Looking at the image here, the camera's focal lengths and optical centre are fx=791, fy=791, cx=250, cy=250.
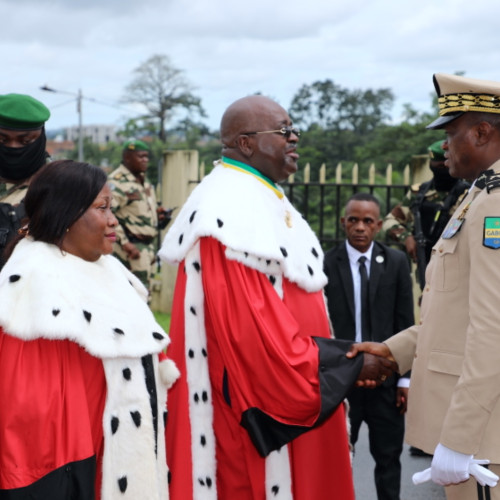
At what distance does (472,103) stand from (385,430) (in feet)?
8.74

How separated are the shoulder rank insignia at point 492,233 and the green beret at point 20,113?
2.65 meters

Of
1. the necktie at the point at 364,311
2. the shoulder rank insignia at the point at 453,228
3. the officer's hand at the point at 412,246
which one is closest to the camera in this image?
the shoulder rank insignia at the point at 453,228

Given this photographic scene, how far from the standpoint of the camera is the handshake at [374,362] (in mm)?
3979

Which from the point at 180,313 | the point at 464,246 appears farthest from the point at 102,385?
the point at 464,246

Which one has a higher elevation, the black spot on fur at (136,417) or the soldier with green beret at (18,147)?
the soldier with green beret at (18,147)

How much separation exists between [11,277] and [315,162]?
28050mm

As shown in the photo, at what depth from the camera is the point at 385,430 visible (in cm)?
518

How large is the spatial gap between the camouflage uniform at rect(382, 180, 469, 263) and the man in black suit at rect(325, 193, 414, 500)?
1604 millimetres

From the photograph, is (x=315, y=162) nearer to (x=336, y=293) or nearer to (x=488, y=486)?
(x=336, y=293)

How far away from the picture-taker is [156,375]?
3307 millimetres

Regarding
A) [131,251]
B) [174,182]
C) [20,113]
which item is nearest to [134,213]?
[131,251]

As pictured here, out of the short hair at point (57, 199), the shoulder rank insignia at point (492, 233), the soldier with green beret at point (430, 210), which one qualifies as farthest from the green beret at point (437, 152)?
the short hair at point (57, 199)

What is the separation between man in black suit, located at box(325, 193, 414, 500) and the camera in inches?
203

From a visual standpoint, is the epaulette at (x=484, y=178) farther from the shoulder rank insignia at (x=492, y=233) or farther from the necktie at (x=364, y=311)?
the necktie at (x=364, y=311)
